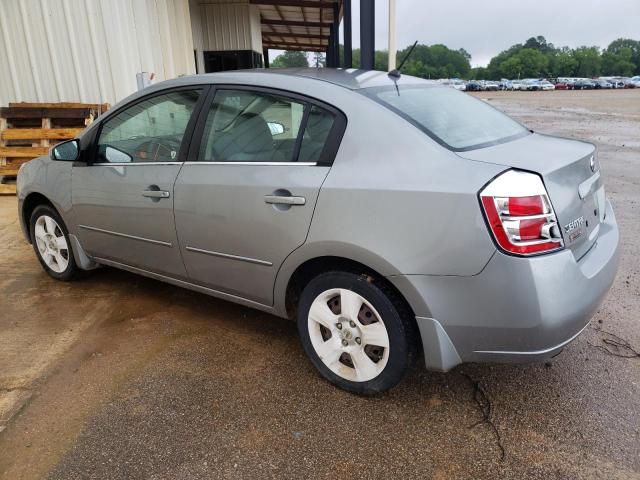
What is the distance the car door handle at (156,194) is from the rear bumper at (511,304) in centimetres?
156

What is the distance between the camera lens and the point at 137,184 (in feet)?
10.9

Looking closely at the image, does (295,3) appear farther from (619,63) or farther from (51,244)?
(619,63)

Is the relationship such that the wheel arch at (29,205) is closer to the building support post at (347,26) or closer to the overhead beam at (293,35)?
the building support post at (347,26)

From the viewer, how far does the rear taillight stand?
211cm

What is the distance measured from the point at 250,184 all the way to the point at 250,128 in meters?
0.38

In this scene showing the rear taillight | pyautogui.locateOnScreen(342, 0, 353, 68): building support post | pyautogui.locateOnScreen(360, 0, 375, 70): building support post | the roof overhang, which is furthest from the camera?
the roof overhang

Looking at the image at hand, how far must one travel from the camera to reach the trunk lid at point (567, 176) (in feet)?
7.35

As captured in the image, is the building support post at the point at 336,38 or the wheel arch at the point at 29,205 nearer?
the wheel arch at the point at 29,205

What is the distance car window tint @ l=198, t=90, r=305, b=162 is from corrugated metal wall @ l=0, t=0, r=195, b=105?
5724 millimetres

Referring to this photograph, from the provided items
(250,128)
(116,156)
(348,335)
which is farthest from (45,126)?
(348,335)

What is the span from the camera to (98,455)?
7.54 ft

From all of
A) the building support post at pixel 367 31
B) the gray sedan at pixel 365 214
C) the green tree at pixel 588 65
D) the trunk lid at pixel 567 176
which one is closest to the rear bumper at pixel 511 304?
the gray sedan at pixel 365 214

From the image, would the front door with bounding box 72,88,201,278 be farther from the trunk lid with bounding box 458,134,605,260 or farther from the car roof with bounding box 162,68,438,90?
the trunk lid with bounding box 458,134,605,260

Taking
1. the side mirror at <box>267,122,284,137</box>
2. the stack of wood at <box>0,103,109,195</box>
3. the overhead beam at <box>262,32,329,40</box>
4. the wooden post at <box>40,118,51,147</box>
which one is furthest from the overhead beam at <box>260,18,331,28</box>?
the side mirror at <box>267,122,284,137</box>
